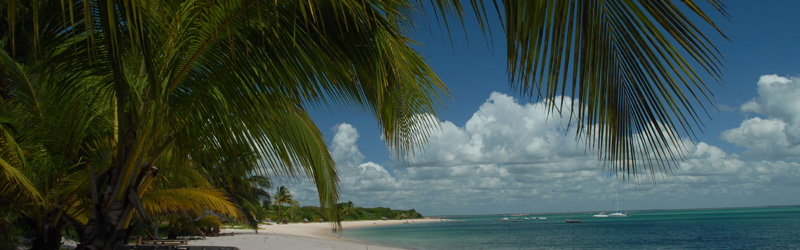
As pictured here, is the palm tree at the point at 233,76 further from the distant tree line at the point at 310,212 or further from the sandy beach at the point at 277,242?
the distant tree line at the point at 310,212

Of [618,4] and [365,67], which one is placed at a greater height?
[365,67]

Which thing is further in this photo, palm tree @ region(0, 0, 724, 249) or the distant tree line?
the distant tree line

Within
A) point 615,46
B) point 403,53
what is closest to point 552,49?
point 615,46

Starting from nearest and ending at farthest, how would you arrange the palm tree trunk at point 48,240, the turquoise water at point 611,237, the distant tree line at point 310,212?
the palm tree trunk at point 48,240 < the turquoise water at point 611,237 < the distant tree line at point 310,212

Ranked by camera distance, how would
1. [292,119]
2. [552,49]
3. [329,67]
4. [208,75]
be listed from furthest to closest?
1. [292,119]
2. [208,75]
3. [329,67]
4. [552,49]

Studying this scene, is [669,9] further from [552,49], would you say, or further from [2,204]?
[2,204]

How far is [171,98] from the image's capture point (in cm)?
262

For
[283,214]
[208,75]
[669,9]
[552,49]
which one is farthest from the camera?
[283,214]

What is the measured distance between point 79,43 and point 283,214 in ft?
246

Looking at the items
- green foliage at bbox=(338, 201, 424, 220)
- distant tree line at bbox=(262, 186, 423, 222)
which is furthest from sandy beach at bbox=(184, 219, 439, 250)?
green foliage at bbox=(338, 201, 424, 220)

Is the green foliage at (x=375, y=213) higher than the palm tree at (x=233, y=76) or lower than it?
lower

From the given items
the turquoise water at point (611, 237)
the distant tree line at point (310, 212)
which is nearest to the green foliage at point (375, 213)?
the distant tree line at point (310, 212)

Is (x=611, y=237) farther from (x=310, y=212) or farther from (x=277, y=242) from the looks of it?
(x=310, y=212)

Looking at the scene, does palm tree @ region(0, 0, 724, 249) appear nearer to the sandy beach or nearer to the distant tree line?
the sandy beach
